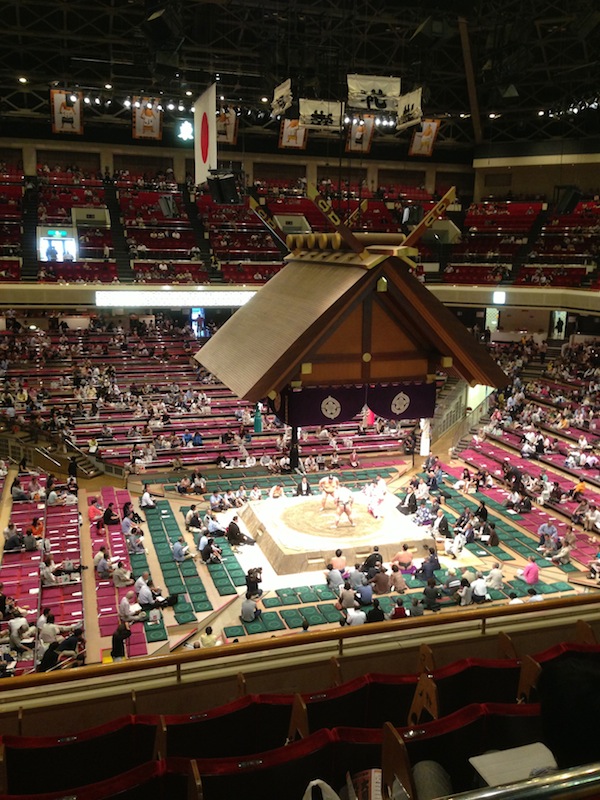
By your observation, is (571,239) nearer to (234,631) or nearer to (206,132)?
(206,132)

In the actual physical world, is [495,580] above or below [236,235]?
below

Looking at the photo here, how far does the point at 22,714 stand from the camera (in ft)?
9.77

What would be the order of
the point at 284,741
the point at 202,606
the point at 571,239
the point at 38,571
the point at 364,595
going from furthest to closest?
the point at 571,239, the point at 38,571, the point at 202,606, the point at 364,595, the point at 284,741

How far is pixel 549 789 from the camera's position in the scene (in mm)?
1167

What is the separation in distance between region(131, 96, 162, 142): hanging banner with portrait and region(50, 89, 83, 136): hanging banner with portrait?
1.66m

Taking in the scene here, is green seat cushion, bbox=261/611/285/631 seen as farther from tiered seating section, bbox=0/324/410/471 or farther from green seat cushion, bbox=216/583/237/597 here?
tiered seating section, bbox=0/324/410/471

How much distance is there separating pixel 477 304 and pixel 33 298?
46.1 feet

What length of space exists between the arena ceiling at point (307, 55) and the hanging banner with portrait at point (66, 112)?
1.87 feet

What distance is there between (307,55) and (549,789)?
16695 millimetres

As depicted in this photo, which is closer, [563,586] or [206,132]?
[206,132]

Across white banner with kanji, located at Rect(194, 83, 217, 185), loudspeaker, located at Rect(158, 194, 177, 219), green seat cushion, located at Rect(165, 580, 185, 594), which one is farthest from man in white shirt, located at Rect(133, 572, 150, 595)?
loudspeaker, located at Rect(158, 194, 177, 219)

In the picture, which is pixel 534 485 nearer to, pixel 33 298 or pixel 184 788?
pixel 184 788

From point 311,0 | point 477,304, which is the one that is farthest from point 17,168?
point 477,304

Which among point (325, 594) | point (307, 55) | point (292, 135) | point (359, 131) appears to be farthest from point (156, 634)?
point (292, 135)
